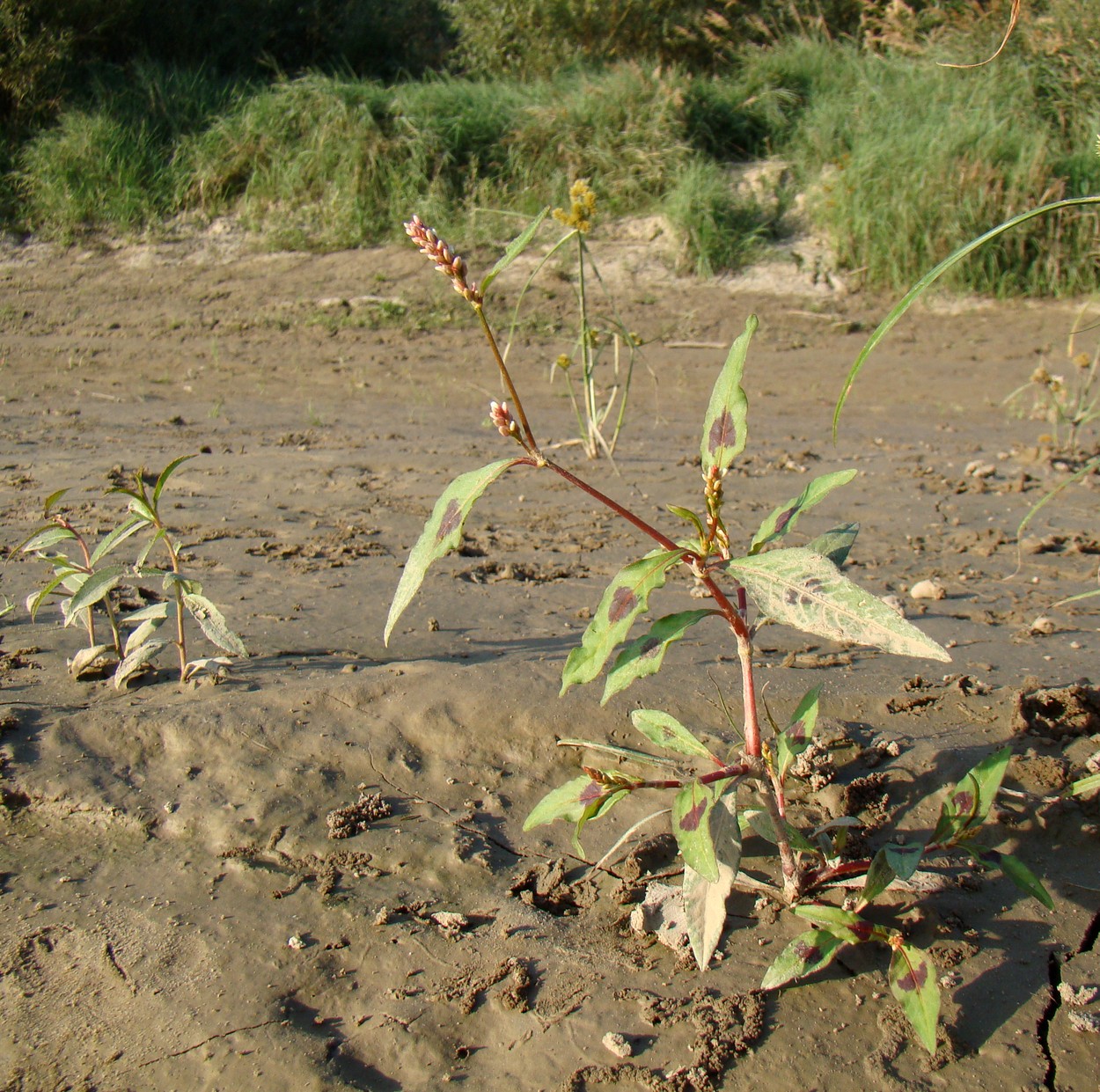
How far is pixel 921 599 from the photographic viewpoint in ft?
9.05

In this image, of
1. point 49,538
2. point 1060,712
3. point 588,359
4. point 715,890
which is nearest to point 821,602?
point 715,890

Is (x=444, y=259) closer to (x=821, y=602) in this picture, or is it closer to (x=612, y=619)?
(x=612, y=619)

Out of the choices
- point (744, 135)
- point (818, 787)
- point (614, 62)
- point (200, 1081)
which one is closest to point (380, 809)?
point (200, 1081)

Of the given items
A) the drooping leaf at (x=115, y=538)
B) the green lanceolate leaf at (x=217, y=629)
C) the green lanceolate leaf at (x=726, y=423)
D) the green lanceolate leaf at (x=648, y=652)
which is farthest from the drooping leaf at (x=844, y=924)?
the drooping leaf at (x=115, y=538)

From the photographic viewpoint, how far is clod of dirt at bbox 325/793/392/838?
1745mm

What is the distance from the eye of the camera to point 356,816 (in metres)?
1.77

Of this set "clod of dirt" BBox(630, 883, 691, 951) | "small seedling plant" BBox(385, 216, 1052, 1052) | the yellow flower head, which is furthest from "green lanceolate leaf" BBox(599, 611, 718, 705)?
the yellow flower head

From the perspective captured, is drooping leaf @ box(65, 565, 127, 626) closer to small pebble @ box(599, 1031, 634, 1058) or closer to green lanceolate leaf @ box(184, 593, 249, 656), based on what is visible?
green lanceolate leaf @ box(184, 593, 249, 656)

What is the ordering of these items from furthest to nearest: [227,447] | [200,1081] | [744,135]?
[744,135] → [227,447] → [200,1081]

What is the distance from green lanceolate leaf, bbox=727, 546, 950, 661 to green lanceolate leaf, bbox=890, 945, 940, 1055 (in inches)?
17.4

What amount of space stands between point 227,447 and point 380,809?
2.92 metres

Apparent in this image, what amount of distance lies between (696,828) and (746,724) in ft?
0.64

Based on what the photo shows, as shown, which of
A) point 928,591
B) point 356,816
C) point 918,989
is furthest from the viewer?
point 928,591

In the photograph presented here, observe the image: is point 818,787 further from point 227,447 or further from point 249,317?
point 249,317
